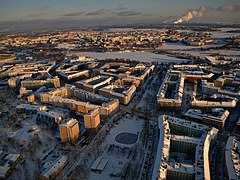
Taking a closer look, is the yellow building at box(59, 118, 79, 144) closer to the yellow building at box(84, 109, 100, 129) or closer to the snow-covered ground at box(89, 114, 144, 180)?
the yellow building at box(84, 109, 100, 129)

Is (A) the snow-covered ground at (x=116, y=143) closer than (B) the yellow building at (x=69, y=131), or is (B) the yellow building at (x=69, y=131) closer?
(A) the snow-covered ground at (x=116, y=143)

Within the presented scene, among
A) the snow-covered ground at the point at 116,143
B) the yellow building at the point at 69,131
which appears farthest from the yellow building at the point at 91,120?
the snow-covered ground at the point at 116,143

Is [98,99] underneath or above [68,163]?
above

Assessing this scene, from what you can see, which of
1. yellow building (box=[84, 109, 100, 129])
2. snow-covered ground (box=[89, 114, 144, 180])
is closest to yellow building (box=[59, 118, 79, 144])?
yellow building (box=[84, 109, 100, 129])

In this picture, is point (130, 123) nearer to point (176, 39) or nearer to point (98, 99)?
point (98, 99)

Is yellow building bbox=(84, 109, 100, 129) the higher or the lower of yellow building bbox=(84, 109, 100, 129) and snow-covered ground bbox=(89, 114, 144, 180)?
the higher

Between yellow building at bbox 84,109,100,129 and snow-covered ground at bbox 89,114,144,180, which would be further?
yellow building at bbox 84,109,100,129

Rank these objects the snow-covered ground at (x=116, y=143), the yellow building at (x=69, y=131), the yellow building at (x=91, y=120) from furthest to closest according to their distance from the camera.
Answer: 1. the yellow building at (x=91, y=120)
2. the yellow building at (x=69, y=131)
3. the snow-covered ground at (x=116, y=143)

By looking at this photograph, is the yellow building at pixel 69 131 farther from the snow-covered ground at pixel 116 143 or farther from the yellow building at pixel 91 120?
the snow-covered ground at pixel 116 143

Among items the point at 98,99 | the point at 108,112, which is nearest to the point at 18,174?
the point at 108,112

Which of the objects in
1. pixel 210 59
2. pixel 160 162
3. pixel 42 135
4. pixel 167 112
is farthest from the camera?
pixel 210 59

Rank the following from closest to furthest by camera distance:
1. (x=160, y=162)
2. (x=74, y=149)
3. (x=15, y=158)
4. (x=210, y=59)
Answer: (x=160, y=162)
(x=15, y=158)
(x=74, y=149)
(x=210, y=59)
